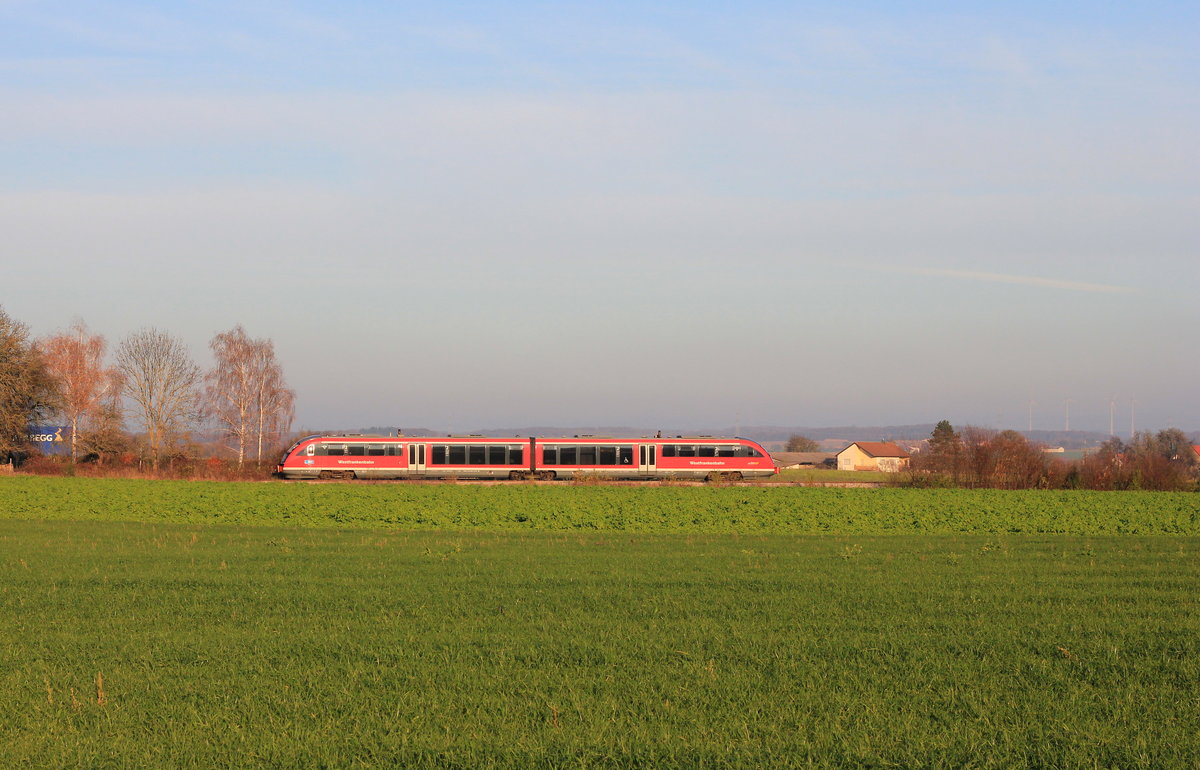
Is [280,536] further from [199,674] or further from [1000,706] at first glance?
[1000,706]

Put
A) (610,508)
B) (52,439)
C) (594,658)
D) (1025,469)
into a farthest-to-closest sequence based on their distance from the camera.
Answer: (52,439) → (1025,469) → (610,508) → (594,658)

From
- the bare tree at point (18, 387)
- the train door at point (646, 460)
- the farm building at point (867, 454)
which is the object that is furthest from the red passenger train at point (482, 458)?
the farm building at point (867, 454)

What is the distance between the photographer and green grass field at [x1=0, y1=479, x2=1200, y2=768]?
732 centimetres

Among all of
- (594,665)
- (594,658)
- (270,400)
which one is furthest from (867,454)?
(594,665)

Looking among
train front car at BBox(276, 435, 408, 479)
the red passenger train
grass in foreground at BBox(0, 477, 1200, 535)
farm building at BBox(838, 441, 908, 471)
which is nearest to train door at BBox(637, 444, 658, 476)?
the red passenger train

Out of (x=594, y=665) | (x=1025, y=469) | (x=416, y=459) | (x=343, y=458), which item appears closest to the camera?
(x=594, y=665)

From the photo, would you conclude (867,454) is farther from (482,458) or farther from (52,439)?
(482,458)

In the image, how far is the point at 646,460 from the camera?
2057 inches

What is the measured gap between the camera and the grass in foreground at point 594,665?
24.0ft

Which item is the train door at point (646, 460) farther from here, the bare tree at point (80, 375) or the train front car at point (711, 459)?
the bare tree at point (80, 375)

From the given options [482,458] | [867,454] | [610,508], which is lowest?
[867,454]

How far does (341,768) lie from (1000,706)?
17.5 feet

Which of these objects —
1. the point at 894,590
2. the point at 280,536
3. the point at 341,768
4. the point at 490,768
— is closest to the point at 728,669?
the point at 490,768

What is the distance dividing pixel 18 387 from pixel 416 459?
27.7m
